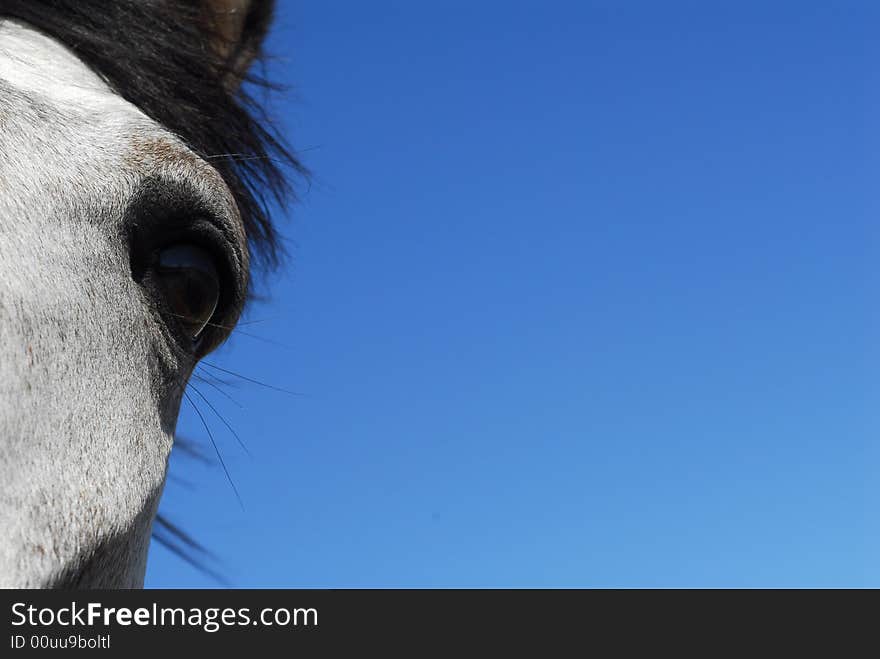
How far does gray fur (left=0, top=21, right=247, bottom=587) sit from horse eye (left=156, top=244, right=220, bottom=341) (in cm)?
7

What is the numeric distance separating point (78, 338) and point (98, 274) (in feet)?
0.52

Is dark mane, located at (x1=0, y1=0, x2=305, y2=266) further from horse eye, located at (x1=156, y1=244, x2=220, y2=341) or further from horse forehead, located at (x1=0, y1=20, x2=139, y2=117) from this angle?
horse eye, located at (x1=156, y1=244, x2=220, y2=341)

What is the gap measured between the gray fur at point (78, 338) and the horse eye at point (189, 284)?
70 mm

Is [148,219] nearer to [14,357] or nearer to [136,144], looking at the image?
[136,144]

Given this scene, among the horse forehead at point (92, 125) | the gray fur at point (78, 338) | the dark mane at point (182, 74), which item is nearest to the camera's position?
the gray fur at point (78, 338)

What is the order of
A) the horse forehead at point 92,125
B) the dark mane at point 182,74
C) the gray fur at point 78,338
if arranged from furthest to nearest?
the dark mane at point 182,74 → the horse forehead at point 92,125 → the gray fur at point 78,338

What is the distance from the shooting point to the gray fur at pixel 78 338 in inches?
51.5
